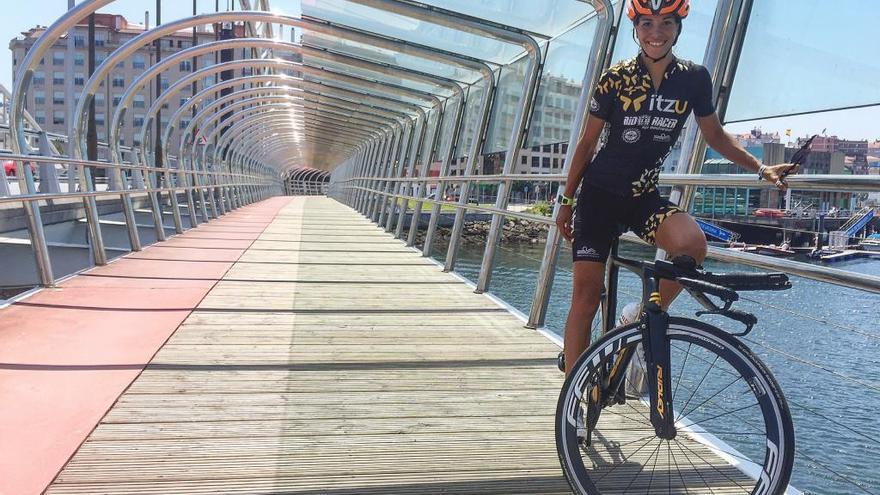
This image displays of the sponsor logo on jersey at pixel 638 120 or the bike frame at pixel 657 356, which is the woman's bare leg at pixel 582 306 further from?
the sponsor logo on jersey at pixel 638 120

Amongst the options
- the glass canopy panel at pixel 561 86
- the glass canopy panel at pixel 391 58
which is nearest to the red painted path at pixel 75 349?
the glass canopy panel at pixel 561 86

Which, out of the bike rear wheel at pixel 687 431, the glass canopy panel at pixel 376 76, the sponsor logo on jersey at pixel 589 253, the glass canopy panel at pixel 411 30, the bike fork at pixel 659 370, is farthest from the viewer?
the glass canopy panel at pixel 376 76

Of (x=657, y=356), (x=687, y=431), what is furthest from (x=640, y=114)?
(x=687, y=431)

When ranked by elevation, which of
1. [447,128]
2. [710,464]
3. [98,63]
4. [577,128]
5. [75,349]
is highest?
[98,63]

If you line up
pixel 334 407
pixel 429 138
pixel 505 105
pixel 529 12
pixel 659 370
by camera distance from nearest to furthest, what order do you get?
pixel 659 370, pixel 334 407, pixel 529 12, pixel 505 105, pixel 429 138

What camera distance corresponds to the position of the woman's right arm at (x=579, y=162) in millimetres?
2580

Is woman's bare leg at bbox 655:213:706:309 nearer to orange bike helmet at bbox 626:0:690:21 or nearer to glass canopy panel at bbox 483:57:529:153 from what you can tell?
orange bike helmet at bbox 626:0:690:21

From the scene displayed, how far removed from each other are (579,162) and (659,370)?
2.88ft

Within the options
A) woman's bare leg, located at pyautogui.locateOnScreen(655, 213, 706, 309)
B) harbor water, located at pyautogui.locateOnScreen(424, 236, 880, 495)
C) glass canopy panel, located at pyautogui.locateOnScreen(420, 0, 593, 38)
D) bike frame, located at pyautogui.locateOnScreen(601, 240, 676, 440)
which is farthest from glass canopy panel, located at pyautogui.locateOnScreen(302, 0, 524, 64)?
bike frame, located at pyautogui.locateOnScreen(601, 240, 676, 440)

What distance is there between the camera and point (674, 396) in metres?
2.35

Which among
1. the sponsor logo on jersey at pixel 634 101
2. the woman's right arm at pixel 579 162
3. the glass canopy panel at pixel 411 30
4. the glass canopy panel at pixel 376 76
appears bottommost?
the woman's right arm at pixel 579 162

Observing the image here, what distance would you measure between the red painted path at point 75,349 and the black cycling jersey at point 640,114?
2096 millimetres

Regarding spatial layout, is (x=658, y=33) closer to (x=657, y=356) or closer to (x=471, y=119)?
(x=657, y=356)

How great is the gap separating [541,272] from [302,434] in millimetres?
2557
